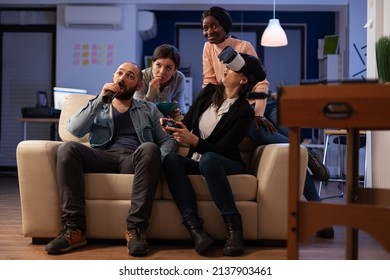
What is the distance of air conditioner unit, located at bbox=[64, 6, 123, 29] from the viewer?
6.85 meters

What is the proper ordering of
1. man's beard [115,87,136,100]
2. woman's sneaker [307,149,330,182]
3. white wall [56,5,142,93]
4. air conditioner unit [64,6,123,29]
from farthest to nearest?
white wall [56,5,142,93] → air conditioner unit [64,6,123,29] → woman's sneaker [307,149,330,182] → man's beard [115,87,136,100]

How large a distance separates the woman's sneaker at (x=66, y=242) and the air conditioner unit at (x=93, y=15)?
4917 mm

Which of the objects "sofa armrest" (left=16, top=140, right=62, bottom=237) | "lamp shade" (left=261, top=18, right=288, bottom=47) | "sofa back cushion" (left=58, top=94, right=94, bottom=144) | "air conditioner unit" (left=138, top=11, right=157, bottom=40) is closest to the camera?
"sofa armrest" (left=16, top=140, right=62, bottom=237)

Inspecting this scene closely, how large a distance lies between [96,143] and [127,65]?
455mm

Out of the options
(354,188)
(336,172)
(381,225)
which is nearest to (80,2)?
(336,172)

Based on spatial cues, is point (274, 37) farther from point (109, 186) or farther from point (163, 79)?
point (109, 186)

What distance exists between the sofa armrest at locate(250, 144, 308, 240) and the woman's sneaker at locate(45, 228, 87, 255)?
0.88m

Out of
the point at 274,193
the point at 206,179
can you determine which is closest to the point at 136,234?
the point at 206,179

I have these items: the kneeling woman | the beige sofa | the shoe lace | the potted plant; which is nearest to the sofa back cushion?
the beige sofa

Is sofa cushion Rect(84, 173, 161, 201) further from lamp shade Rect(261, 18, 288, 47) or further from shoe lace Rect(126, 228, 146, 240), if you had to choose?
lamp shade Rect(261, 18, 288, 47)

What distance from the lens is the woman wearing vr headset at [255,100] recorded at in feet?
9.32

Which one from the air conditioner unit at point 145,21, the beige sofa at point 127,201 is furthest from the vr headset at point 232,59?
the air conditioner unit at point 145,21

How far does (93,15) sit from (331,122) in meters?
5.86
